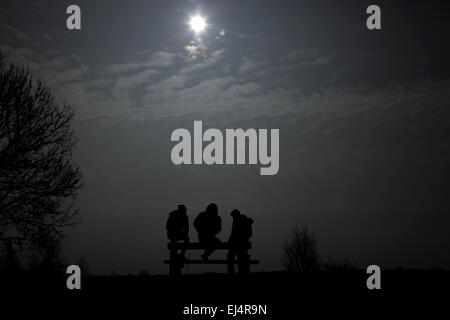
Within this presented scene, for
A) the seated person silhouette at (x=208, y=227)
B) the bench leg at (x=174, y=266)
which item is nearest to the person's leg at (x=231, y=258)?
the seated person silhouette at (x=208, y=227)

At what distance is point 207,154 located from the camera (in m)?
14.7

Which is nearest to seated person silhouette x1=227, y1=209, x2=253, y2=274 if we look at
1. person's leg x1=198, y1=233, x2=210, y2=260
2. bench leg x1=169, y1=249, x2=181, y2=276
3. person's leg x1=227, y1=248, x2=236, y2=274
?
person's leg x1=227, y1=248, x2=236, y2=274

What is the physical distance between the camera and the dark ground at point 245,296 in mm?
7994

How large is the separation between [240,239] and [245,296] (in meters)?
3.13

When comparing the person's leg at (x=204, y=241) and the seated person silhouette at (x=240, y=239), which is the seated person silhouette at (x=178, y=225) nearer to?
the person's leg at (x=204, y=241)


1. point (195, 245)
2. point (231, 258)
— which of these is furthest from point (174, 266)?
point (231, 258)

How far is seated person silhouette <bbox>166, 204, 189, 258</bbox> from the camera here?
12.9 m

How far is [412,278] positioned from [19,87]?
15176mm

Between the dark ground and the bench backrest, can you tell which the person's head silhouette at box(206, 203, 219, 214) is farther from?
the dark ground

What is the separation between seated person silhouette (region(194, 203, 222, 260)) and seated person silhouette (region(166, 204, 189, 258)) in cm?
33

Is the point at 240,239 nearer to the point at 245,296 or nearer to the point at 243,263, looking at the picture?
the point at 243,263

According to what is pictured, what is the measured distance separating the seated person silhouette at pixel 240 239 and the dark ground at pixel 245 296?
0.44 metres
